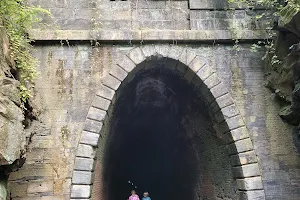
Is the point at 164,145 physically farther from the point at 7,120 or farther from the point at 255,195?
the point at 7,120

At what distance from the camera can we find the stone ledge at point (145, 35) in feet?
21.5

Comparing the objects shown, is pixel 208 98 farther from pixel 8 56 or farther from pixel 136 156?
pixel 136 156

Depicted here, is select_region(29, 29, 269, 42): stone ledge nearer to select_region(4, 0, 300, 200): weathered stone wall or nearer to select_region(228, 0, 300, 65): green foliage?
select_region(4, 0, 300, 200): weathered stone wall

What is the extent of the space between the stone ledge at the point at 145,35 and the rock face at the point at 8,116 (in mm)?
1391

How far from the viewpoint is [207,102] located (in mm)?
7043

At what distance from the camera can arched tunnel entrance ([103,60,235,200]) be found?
7.71 m

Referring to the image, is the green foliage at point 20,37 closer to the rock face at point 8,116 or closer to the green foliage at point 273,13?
the rock face at point 8,116

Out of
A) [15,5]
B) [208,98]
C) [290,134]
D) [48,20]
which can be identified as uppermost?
[48,20]

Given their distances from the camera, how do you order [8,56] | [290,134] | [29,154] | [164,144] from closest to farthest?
[8,56], [29,154], [290,134], [164,144]

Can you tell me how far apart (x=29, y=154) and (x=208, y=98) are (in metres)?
3.70

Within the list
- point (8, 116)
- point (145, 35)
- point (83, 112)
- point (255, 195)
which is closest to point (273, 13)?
point (145, 35)

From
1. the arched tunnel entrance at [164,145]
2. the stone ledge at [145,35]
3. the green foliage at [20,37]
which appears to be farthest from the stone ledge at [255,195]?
the green foliage at [20,37]

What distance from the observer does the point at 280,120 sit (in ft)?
21.6

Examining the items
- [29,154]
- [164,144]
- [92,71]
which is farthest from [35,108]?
[164,144]
